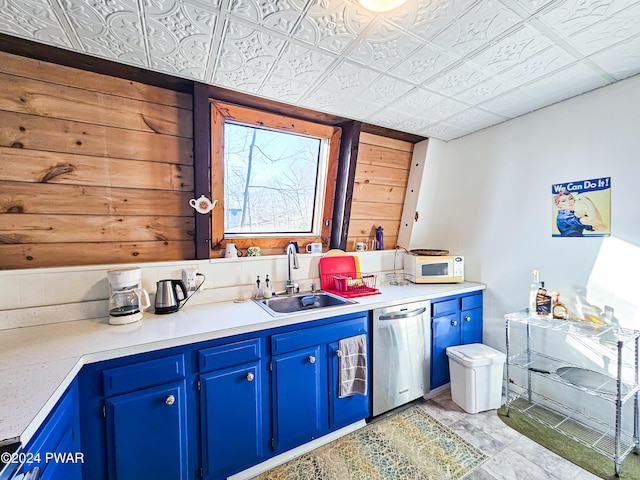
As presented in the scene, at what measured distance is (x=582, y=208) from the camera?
203 centimetres

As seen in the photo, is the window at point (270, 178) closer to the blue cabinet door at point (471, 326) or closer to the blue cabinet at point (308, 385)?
the blue cabinet at point (308, 385)

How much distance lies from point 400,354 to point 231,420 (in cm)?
127

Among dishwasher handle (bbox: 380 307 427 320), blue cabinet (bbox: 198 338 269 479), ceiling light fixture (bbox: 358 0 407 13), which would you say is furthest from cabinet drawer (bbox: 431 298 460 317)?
ceiling light fixture (bbox: 358 0 407 13)

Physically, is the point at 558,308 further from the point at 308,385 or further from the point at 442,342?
the point at 308,385

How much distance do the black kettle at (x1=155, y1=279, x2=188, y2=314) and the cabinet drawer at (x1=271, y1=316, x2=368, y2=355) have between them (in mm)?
705

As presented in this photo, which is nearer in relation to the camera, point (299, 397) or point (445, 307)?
point (299, 397)

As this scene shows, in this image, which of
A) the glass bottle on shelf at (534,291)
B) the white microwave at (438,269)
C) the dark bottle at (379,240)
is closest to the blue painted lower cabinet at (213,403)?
the white microwave at (438,269)

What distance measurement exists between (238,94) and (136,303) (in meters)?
1.52

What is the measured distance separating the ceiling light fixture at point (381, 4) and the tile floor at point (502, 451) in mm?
2454

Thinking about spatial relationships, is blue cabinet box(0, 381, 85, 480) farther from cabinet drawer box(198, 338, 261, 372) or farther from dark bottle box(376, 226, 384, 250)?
dark bottle box(376, 226, 384, 250)

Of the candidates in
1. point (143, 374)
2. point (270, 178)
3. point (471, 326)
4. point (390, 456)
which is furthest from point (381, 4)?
point (471, 326)

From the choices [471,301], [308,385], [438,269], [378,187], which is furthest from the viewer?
[378,187]

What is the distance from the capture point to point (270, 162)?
2.42m

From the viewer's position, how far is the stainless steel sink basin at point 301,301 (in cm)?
219
